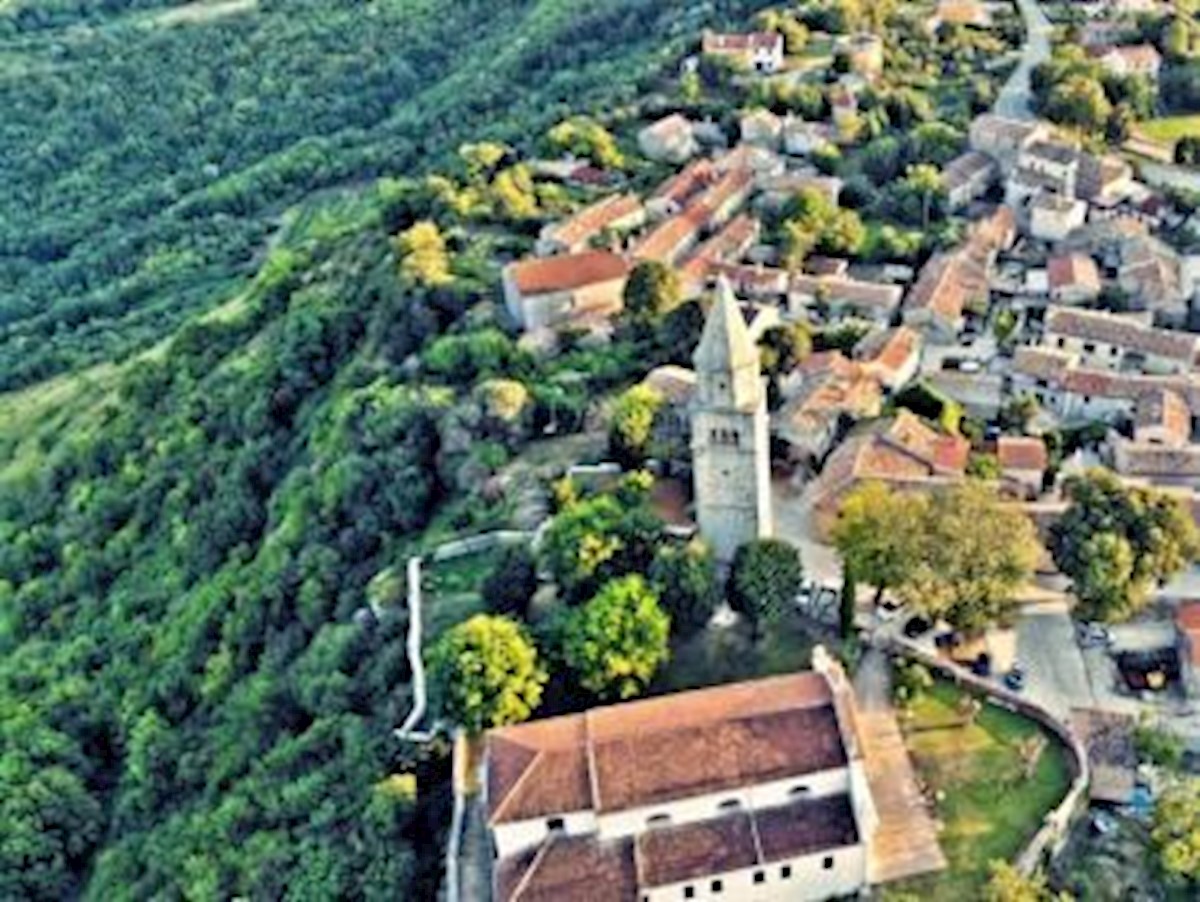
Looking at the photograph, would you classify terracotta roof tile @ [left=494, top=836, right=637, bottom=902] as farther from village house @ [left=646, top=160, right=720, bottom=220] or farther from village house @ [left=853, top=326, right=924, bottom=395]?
village house @ [left=646, top=160, right=720, bottom=220]

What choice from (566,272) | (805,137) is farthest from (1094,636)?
(805,137)

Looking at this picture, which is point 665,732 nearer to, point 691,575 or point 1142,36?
point 691,575

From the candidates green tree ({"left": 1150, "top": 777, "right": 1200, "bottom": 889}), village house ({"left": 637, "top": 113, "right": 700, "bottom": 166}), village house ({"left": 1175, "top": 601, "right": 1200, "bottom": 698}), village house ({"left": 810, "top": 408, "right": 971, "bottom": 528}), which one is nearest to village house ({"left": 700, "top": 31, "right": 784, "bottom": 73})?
village house ({"left": 637, "top": 113, "right": 700, "bottom": 166})

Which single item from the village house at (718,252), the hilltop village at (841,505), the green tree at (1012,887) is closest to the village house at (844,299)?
the hilltop village at (841,505)

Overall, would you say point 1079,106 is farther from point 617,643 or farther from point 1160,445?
point 617,643

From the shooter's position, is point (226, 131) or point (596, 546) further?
point (226, 131)

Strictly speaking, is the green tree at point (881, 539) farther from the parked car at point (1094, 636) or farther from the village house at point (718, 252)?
the village house at point (718, 252)
